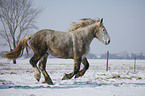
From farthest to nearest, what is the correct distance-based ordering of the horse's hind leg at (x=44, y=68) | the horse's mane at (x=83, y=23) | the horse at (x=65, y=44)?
the horse's mane at (x=83, y=23) → the horse's hind leg at (x=44, y=68) → the horse at (x=65, y=44)

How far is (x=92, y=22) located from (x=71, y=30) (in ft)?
2.85

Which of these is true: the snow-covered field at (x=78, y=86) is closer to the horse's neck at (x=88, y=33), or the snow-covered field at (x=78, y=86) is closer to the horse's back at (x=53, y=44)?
the horse's back at (x=53, y=44)

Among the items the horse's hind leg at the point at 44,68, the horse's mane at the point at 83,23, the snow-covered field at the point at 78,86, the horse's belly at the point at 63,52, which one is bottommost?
the snow-covered field at the point at 78,86

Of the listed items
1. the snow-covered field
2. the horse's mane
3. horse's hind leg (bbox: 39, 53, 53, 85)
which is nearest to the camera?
the snow-covered field

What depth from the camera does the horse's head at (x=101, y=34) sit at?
558 centimetres

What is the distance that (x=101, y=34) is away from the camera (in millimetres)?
5660

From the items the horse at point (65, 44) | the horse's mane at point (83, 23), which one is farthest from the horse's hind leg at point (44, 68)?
the horse's mane at point (83, 23)

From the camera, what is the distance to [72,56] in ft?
17.9

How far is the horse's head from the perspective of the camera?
220 inches

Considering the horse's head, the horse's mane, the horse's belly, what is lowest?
the horse's belly

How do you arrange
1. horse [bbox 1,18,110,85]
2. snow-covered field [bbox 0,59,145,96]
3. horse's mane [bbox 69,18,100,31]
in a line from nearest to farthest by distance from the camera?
snow-covered field [bbox 0,59,145,96] → horse [bbox 1,18,110,85] → horse's mane [bbox 69,18,100,31]

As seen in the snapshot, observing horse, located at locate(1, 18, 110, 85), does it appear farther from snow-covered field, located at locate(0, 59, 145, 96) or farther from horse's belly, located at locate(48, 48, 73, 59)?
snow-covered field, located at locate(0, 59, 145, 96)

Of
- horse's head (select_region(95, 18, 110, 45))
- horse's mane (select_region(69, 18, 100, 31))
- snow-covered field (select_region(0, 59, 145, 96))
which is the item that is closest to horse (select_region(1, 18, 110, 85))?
horse's head (select_region(95, 18, 110, 45))

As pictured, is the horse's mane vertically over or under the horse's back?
over
